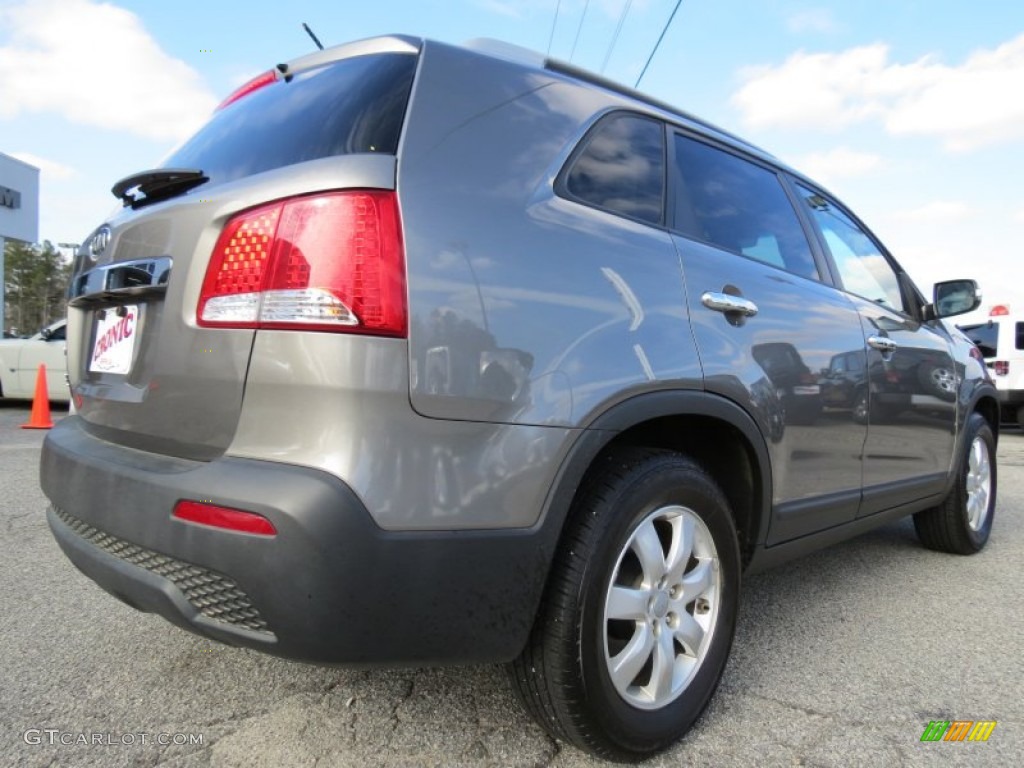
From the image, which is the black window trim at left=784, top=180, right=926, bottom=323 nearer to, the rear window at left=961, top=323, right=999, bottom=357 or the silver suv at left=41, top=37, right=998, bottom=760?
the silver suv at left=41, top=37, right=998, bottom=760

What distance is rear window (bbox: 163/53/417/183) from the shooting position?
5.14ft

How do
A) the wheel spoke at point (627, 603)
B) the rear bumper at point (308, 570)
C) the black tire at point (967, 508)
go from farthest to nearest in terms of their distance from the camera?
the black tire at point (967, 508) → the wheel spoke at point (627, 603) → the rear bumper at point (308, 570)

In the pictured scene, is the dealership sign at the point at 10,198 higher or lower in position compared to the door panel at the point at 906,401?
higher

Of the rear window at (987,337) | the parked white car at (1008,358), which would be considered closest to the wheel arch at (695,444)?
the parked white car at (1008,358)

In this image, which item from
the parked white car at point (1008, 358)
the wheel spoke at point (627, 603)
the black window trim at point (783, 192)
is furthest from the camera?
the parked white car at point (1008, 358)

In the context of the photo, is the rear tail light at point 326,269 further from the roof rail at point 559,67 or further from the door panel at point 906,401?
the door panel at point 906,401

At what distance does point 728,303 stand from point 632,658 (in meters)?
1.04

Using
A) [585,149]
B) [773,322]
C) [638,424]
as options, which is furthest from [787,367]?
[585,149]

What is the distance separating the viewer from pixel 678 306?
1.93 meters

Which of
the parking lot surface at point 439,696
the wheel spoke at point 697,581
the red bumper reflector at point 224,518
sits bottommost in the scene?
the parking lot surface at point 439,696

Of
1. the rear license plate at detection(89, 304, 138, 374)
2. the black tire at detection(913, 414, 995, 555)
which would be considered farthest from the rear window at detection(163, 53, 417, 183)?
the black tire at detection(913, 414, 995, 555)

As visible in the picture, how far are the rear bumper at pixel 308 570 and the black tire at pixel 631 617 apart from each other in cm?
12

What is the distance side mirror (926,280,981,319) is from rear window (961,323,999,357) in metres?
9.66

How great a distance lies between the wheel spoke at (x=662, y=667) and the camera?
1848mm
